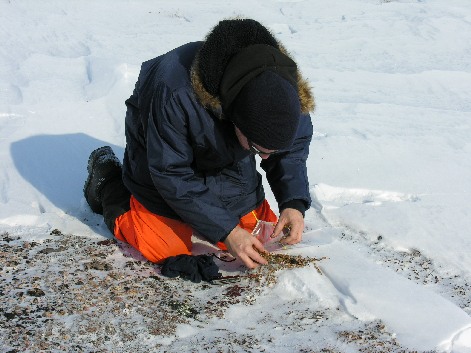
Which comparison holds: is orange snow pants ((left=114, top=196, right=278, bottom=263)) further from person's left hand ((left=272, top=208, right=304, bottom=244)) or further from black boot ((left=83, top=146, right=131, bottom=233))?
person's left hand ((left=272, top=208, right=304, bottom=244))

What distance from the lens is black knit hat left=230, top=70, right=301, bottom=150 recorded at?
6.67 ft

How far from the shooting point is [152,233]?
269cm

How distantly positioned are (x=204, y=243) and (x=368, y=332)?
93 cm

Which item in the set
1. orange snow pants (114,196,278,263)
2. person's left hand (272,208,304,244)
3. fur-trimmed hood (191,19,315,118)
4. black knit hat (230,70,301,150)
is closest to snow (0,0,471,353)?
person's left hand (272,208,304,244)

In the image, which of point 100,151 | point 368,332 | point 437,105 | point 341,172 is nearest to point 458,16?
point 437,105

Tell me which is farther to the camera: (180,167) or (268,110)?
(180,167)

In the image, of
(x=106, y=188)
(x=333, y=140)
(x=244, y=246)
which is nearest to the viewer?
(x=244, y=246)

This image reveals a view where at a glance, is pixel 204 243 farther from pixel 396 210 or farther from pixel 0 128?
pixel 0 128

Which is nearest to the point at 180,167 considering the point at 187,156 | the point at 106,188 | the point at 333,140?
the point at 187,156

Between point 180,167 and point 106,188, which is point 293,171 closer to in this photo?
point 180,167

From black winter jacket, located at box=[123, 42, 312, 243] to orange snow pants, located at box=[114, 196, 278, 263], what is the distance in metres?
0.04

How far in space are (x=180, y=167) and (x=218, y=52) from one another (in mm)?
508

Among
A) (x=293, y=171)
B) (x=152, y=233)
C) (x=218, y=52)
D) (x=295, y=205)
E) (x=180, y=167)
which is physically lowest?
(x=152, y=233)

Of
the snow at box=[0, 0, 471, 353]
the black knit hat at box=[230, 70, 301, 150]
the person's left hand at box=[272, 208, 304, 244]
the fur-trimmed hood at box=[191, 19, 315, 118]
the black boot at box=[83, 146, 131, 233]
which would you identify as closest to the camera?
the black knit hat at box=[230, 70, 301, 150]
